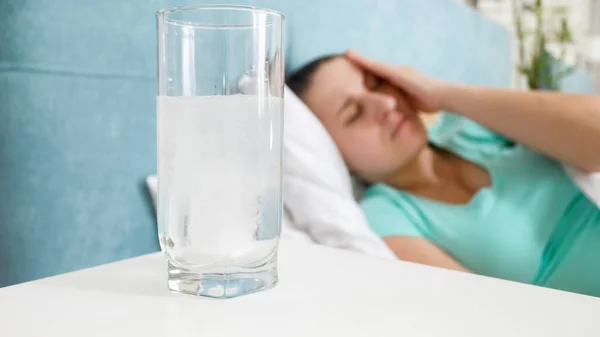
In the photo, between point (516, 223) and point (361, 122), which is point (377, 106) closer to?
point (361, 122)

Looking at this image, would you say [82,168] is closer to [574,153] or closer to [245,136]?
[245,136]

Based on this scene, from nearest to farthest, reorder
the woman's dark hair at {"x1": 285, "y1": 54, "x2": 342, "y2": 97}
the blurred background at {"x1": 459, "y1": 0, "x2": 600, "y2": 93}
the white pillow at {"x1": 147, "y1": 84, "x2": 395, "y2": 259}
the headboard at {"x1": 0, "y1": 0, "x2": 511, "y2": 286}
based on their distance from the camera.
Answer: the headboard at {"x1": 0, "y1": 0, "x2": 511, "y2": 286}
the white pillow at {"x1": 147, "y1": 84, "x2": 395, "y2": 259}
the woman's dark hair at {"x1": 285, "y1": 54, "x2": 342, "y2": 97}
the blurred background at {"x1": 459, "y1": 0, "x2": 600, "y2": 93}

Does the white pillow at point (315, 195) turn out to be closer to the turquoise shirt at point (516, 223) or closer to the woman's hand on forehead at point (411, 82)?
the turquoise shirt at point (516, 223)

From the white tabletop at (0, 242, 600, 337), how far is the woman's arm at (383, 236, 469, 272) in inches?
13.2

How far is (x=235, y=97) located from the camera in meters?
0.46

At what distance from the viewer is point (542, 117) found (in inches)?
38.7

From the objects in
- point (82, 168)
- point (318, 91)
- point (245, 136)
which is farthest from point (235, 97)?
point (318, 91)

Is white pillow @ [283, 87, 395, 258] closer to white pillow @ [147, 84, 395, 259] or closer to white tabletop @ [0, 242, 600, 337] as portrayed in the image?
white pillow @ [147, 84, 395, 259]

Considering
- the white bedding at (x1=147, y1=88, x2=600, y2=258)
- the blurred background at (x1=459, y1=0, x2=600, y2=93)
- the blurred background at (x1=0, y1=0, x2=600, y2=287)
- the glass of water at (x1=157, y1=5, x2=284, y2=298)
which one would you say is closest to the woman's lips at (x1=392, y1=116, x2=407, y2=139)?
the white bedding at (x1=147, y1=88, x2=600, y2=258)

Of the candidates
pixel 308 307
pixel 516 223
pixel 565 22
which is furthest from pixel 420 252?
pixel 565 22

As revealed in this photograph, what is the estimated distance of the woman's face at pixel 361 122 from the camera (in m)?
1.09

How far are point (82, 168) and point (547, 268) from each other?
0.70 m

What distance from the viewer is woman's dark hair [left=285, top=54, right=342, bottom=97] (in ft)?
3.54

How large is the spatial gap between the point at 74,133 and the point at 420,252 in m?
0.55
